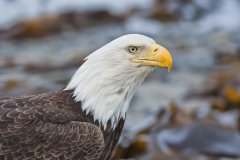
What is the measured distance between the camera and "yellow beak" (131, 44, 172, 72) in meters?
6.74

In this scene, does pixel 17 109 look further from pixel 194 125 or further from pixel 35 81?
pixel 35 81

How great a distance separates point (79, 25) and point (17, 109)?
9.14 m

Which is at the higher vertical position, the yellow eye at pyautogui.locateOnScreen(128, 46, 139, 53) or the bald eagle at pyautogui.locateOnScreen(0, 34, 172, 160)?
the yellow eye at pyautogui.locateOnScreen(128, 46, 139, 53)

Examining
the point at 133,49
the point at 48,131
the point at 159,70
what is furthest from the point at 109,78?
the point at 159,70

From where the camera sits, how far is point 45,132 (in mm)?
6359

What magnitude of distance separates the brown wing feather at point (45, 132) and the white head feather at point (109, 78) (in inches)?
6.8

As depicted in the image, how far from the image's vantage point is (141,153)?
8867 mm

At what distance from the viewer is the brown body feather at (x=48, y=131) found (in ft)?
20.6

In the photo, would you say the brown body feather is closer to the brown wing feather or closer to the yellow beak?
the brown wing feather

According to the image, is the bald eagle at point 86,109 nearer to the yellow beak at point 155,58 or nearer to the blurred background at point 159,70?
the yellow beak at point 155,58

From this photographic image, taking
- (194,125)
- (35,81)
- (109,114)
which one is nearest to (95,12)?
(35,81)

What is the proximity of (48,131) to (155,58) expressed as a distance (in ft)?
3.52

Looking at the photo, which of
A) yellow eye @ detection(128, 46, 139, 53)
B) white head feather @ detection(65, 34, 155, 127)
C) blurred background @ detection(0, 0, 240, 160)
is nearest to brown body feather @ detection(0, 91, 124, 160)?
white head feather @ detection(65, 34, 155, 127)

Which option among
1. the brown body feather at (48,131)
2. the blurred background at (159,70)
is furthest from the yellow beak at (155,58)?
the blurred background at (159,70)
